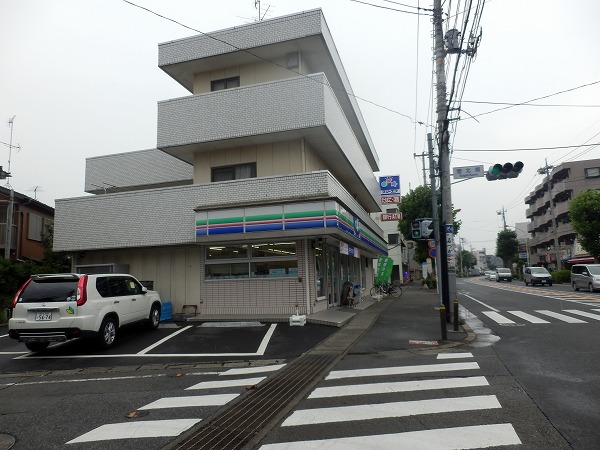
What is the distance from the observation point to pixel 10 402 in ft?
19.2

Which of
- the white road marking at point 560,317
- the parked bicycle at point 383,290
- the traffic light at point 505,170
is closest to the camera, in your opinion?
the traffic light at point 505,170

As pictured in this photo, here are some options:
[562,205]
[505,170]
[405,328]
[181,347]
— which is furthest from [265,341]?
[562,205]

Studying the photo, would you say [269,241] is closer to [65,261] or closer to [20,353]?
[20,353]

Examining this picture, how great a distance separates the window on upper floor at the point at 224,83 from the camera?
16000 mm

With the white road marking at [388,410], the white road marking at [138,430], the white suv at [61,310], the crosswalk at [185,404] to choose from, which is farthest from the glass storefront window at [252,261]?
the white road marking at [138,430]

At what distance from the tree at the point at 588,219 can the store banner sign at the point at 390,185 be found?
19.1m

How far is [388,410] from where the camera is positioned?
195 inches

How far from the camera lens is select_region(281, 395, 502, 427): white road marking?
4.70 m

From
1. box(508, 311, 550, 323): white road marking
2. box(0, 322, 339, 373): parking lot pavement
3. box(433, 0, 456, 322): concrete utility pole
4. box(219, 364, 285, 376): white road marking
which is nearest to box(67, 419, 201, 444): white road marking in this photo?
box(219, 364, 285, 376): white road marking

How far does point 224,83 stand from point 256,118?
3.58 metres

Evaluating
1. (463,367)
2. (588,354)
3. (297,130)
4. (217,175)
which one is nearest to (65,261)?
(217,175)

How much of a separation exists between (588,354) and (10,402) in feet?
34.5

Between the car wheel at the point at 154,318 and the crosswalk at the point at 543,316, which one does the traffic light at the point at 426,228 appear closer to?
the crosswalk at the point at 543,316

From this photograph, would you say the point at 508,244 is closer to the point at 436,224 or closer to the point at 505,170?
the point at 436,224
